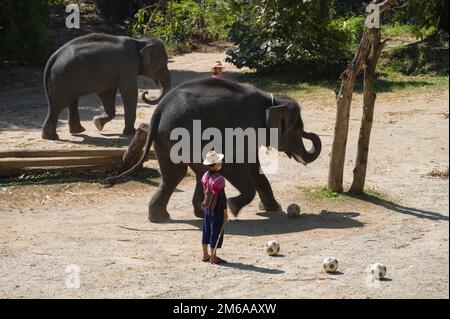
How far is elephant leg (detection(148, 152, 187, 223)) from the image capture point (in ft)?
37.2

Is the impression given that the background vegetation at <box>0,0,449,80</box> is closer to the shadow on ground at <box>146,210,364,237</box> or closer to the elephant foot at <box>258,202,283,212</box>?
the elephant foot at <box>258,202,283,212</box>

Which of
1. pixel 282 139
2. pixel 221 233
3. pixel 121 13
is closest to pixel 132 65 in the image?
pixel 282 139

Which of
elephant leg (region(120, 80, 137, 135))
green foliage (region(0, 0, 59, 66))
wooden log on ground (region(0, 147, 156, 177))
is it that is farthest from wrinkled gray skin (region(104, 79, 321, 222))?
green foliage (region(0, 0, 59, 66))

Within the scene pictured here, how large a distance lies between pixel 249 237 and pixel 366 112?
268 centimetres

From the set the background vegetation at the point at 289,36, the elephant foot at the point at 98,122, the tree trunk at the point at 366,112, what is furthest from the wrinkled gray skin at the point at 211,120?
the background vegetation at the point at 289,36

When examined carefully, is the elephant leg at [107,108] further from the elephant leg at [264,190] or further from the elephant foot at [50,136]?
the elephant leg at [264,190]

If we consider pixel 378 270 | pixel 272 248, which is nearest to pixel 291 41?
pixel 272 248

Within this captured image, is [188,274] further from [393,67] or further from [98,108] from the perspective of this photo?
[393,67]

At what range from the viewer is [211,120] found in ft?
37.0

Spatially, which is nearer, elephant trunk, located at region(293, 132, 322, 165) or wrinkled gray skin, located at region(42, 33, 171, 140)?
elephant trunk, located at region(293, 132, 322, 165)

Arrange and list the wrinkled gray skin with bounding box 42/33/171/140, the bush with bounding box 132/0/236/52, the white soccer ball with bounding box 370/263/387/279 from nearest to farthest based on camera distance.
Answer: the white soccer ball with bounding box 370/263/387/279 < the wrinkled gray skin with bounding box 42/33/171/140 < the bush with bounding box 132/0/236/52

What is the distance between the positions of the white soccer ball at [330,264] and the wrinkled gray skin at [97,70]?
7908 mm

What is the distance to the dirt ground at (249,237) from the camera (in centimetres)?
869

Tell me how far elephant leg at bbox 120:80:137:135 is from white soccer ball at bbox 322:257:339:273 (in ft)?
26.7
